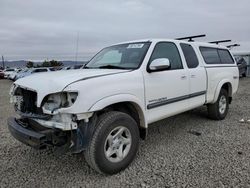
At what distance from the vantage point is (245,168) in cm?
321

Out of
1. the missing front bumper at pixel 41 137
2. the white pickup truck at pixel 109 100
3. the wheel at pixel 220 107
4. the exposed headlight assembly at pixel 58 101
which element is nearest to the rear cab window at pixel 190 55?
the white pickup truck at pixel 109 100

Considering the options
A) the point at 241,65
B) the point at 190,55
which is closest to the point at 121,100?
the point at 190,55

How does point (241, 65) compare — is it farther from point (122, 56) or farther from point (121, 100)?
point (121, 100)

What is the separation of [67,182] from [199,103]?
10.0ft

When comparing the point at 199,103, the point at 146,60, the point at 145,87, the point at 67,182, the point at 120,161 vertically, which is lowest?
the point at 67,182

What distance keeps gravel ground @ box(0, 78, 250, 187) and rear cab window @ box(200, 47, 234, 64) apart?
163 cm

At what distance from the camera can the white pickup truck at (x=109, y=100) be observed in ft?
8.96

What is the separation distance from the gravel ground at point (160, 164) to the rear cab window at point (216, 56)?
1.63 meters

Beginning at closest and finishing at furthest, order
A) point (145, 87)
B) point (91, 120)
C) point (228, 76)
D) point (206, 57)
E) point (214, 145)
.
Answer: point (91, 120) < point (145, 87) < point (214, 145) < point (206, 57) < point (228, 76)

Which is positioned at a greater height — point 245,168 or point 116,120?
point 116,120

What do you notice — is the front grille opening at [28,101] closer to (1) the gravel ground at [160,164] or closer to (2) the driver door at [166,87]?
(1) the gravel ground at [160,164]

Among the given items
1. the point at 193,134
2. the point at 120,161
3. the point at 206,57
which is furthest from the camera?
the point at 206,57

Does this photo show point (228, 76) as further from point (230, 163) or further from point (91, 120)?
point (91, 120)

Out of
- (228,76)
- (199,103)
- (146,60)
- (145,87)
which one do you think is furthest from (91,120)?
(228,76)
